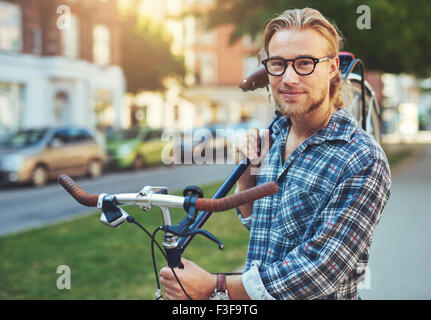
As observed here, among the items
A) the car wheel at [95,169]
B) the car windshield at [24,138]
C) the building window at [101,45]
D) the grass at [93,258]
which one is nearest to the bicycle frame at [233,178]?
the grass at [93,258]

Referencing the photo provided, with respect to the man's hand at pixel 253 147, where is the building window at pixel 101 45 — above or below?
above

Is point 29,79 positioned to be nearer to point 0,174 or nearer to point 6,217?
point 0,174

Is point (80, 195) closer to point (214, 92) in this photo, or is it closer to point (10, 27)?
point (10, 27)

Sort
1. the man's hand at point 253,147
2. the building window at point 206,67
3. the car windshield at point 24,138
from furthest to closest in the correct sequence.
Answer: the building window at point 206,67 < the car windshield at point 24,138 < the man's hand at point 253,147

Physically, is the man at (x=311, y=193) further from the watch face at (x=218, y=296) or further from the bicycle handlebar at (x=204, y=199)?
the bicycle handlebar at (x=204, y=199)

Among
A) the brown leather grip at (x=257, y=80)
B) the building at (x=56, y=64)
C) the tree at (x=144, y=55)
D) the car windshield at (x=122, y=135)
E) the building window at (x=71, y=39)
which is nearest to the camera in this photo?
the brown leather grip at (x=257, y=80)

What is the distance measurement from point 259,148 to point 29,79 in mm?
22191

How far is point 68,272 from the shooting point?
5.21 m

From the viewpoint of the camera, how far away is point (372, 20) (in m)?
11.3

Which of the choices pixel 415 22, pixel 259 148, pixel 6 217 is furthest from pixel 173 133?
pixel 259 148

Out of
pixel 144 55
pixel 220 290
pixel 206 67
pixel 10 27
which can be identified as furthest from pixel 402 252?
pixel 206 67

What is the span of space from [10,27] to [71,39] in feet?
12.4

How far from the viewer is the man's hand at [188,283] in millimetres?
1733

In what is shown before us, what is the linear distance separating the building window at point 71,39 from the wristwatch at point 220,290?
79.1 feet
